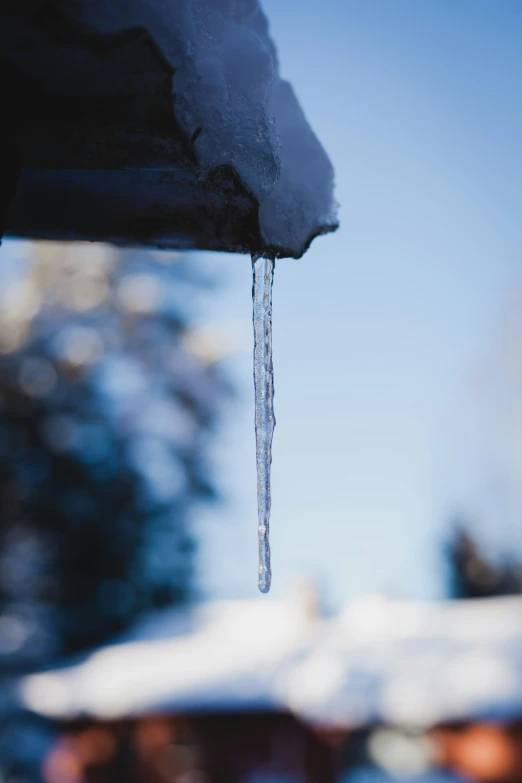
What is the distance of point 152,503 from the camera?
15.1 m

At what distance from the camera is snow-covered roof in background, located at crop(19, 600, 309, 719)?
10.1 m

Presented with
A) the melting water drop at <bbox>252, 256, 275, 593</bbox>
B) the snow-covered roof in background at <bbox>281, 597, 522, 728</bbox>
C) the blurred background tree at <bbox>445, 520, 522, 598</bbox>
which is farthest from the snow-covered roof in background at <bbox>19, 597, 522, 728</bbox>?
the melting water drop at <bbox>252, 256, 275, 593</bbox>

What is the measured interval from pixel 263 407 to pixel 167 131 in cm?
74

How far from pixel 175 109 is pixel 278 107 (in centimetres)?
31

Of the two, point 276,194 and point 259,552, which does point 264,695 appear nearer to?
point 259,552

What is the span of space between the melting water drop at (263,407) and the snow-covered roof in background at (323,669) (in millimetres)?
8439

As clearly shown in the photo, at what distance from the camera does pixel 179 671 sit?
37.8ft

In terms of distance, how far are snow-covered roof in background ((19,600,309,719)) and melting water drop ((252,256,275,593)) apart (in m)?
9.33

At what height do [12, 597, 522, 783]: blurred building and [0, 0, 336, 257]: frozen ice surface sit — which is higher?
[0, 0, 336, 257]: frozen ice surface

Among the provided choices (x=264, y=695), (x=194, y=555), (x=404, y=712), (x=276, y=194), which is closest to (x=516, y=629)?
(x=404, y=712)

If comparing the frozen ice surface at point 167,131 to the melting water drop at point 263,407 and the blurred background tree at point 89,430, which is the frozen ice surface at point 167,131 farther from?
the blurred background tree at point 89,430

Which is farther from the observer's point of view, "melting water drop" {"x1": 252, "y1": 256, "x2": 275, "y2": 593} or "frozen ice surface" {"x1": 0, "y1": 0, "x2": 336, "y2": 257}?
"melting water drop" {"x1": 252, "y1": 256, "x2": 275, "y2": 593}

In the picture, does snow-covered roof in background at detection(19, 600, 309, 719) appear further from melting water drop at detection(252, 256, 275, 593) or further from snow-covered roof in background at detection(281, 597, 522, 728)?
melting water drop at detection(252, 256, 275, 593)

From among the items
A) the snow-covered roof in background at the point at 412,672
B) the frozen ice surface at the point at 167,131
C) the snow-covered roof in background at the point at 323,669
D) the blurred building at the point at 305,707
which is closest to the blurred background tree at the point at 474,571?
the snow-covered roof in background at the point at 323,669
